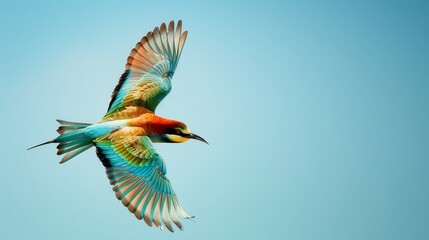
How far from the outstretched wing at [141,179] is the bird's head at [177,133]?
9cm

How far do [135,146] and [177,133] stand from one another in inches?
6.6

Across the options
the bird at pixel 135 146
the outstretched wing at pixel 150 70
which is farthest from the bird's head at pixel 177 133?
the outstretched wing at pixel 150 70

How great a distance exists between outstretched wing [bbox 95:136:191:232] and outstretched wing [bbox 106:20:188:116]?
0.19 metres

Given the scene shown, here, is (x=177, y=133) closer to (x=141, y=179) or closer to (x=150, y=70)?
(x=141, y=179)

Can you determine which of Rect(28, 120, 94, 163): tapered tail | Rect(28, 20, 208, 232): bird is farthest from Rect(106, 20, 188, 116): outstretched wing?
Rect(28, 120, 94, 163): tapered tail

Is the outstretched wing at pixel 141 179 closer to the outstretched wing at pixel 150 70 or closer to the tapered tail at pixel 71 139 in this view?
the tapered tail at pixel 71 139

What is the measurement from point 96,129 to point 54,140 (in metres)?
0.16

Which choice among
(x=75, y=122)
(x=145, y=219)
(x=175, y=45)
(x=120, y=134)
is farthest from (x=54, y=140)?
(x=175, y=45)

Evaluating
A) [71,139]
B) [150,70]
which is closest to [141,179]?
[71,139]

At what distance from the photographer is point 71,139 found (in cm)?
221

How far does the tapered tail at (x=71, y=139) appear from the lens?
7.24ft

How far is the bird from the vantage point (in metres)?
2.21

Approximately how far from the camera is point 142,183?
7.61 feet

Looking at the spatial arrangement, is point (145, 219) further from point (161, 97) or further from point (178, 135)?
point (161, 97)
